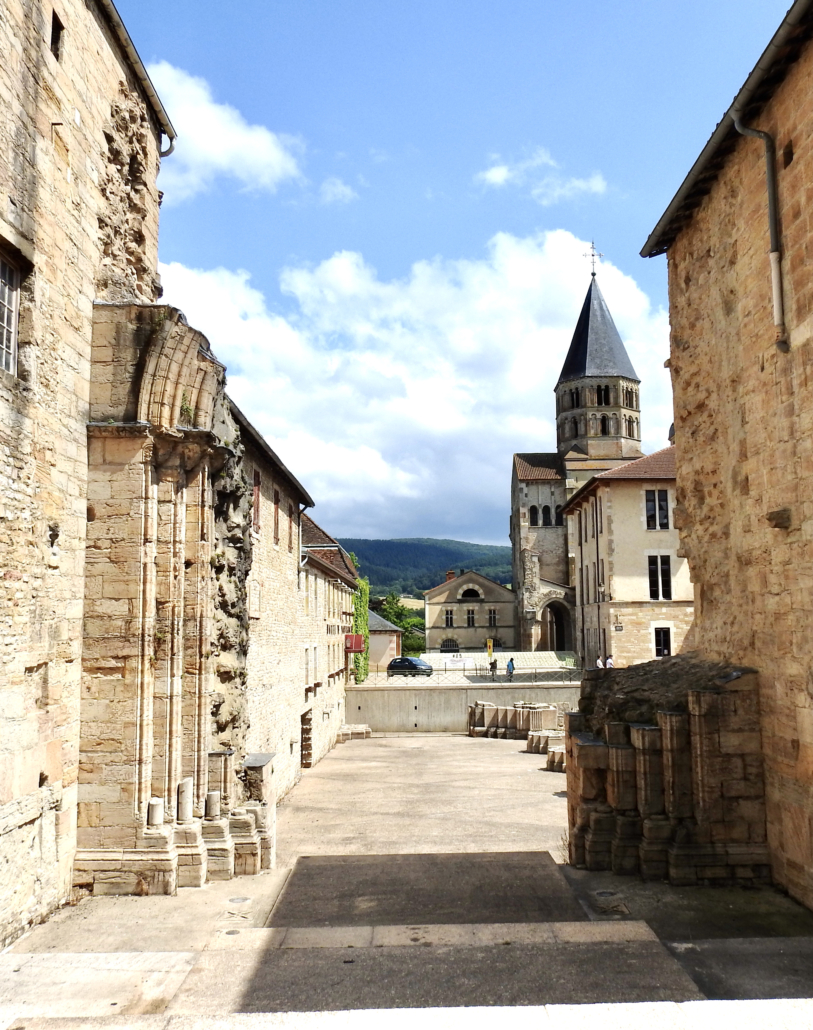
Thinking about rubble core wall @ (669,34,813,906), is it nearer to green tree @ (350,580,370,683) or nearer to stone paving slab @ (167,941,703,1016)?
stone paving slab @ (167,941,703,1016)

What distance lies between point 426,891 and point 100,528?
535cm

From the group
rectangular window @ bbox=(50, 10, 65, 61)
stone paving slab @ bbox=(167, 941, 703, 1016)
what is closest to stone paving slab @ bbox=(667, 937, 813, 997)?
stone paving slab @ bbox=(167, 941, 703, 1016)

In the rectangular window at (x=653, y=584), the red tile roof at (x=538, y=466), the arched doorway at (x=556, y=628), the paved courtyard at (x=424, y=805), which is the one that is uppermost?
the red tile roof at (x=538, y=466)

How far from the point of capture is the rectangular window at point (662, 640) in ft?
119

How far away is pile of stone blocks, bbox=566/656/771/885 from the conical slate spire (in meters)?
66.1

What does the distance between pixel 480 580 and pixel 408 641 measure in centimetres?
1040

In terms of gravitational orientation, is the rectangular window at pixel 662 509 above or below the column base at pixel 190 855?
above

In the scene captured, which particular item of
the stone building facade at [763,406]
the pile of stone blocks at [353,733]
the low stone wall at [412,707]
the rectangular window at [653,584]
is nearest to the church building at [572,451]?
the rectangular window at [653,584]

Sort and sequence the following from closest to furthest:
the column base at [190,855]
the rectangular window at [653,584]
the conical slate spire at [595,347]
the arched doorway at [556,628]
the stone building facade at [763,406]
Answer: the stone building facade at [763,406] → the column base at [190,855] → the rectangular window at [653,584] → the arched doorway at [556,628] → the conical slate spire at [595,347]

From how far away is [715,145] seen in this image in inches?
391

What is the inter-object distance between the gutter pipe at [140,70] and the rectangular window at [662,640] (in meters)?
30.5

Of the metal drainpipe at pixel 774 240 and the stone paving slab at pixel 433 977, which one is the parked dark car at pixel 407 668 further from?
the stone paving slab at pixel 433 977

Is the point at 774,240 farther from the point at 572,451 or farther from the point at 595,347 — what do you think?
the point at 595,347

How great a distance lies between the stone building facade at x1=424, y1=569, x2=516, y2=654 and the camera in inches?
2704
